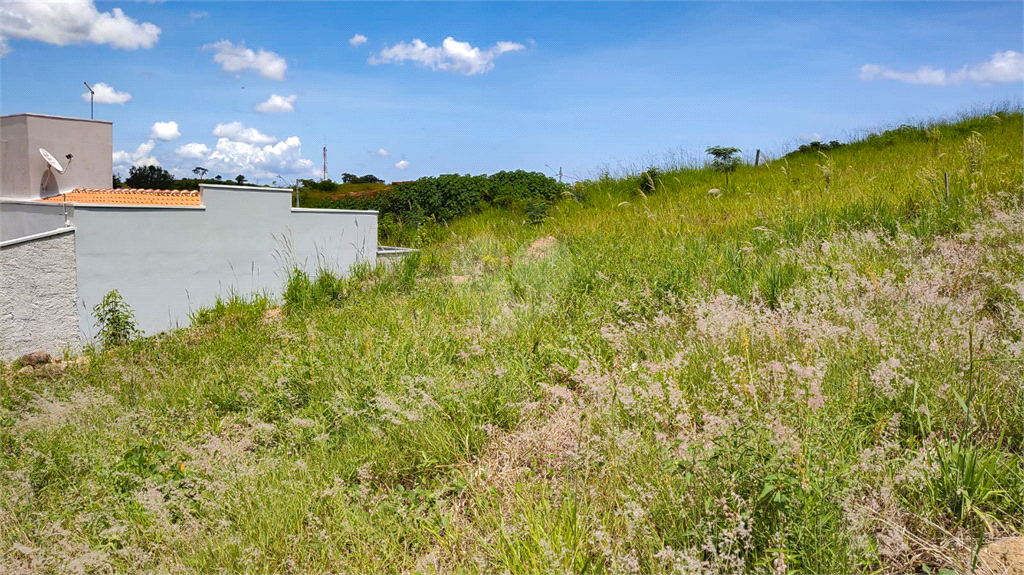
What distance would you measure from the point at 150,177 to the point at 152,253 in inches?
715

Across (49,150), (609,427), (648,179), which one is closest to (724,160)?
(648,179)

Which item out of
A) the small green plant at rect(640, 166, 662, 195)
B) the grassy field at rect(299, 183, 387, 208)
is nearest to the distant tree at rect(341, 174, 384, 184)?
the grassy field at rect(299, 183, 387, 208)

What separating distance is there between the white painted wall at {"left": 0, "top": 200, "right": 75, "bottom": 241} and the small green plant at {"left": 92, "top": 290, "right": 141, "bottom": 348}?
94.2 inches

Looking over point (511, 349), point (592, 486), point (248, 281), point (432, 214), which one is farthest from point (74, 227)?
point (592, 486)

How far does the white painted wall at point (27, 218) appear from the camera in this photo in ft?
46.1

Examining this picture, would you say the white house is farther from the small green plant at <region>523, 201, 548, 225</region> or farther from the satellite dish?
the small green plant at <region>523, 201, 548, 225</region>

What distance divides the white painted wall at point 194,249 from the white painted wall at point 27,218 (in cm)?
Answer: 145

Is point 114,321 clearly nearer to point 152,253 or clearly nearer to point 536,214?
point 152,253

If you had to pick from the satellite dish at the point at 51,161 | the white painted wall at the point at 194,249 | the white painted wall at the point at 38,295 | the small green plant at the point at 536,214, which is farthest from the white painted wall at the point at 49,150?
the small green plant at the point at 536,214

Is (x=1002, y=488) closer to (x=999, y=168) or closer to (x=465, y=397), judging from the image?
(x=465, y=397)

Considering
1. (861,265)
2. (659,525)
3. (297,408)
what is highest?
(861,265)

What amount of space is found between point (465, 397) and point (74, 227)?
43.5ft

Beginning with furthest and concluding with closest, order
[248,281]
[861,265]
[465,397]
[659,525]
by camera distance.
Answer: [248,281] < [861,265] < [465,397] < [659,525]

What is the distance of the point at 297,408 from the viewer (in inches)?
171
